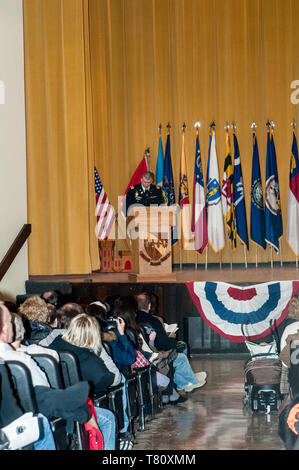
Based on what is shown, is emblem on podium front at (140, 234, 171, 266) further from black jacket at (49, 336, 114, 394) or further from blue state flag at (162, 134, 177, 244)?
black jacket at (49, 336, 114, 394)

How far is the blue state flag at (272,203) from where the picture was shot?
12.6 metres

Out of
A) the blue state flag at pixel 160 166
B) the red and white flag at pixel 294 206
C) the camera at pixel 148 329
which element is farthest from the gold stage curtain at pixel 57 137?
the camera at pixel 148 329

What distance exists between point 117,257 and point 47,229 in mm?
1927

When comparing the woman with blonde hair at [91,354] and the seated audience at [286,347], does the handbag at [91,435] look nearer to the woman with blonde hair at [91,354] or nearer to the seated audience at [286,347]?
the woman with blonde hair at [91,354]

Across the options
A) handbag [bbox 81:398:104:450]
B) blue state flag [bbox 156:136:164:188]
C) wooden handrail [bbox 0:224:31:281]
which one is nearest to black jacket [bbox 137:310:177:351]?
handbag [bbox 81:398:104:450]

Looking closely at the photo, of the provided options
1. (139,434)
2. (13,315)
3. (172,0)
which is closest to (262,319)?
(139,434)

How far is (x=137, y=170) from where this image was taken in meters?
13.5

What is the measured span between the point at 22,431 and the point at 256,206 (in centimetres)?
985

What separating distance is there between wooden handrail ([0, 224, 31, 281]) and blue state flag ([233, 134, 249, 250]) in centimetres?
388

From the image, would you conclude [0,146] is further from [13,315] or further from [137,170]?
[13,315]

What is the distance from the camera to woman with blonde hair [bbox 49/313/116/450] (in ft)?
15.4

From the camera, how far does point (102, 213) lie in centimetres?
1301

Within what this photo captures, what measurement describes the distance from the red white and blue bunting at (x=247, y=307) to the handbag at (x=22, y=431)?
5.94 m

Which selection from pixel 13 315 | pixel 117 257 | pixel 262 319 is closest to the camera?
pixel 13 315
